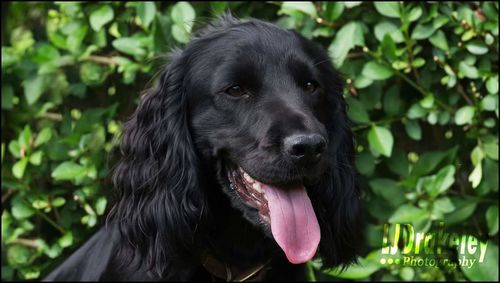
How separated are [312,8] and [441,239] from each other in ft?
5.62

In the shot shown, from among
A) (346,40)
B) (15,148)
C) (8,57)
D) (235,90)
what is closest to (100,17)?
(8,57)

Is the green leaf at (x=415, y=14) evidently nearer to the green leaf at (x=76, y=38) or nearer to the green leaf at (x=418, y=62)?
the green leaf at (x=418, y=62)

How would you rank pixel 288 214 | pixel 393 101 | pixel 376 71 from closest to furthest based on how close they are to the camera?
pixel 288 214, pixel 376 71, pixel 393 101

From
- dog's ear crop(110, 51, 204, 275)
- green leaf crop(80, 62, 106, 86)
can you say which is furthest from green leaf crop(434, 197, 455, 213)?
green leaf crop(80, 62, 106, 86)

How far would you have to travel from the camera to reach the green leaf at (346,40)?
3689 millimetres

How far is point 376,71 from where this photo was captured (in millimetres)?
3744

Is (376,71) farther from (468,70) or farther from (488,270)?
(488,270)

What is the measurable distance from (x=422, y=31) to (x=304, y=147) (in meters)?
1.34

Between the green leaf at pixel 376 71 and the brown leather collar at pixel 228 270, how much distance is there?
1.07m

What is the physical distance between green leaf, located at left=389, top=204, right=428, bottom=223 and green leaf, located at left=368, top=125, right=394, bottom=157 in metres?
0.26

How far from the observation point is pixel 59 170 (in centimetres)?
411

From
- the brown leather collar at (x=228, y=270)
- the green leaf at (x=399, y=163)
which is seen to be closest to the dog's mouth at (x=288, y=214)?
the brown leather collar at (x=228, y=270)

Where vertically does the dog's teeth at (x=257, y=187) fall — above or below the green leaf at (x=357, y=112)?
above

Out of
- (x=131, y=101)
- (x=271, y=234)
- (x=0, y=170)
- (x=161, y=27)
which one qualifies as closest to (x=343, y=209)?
(x=271, y=234)
